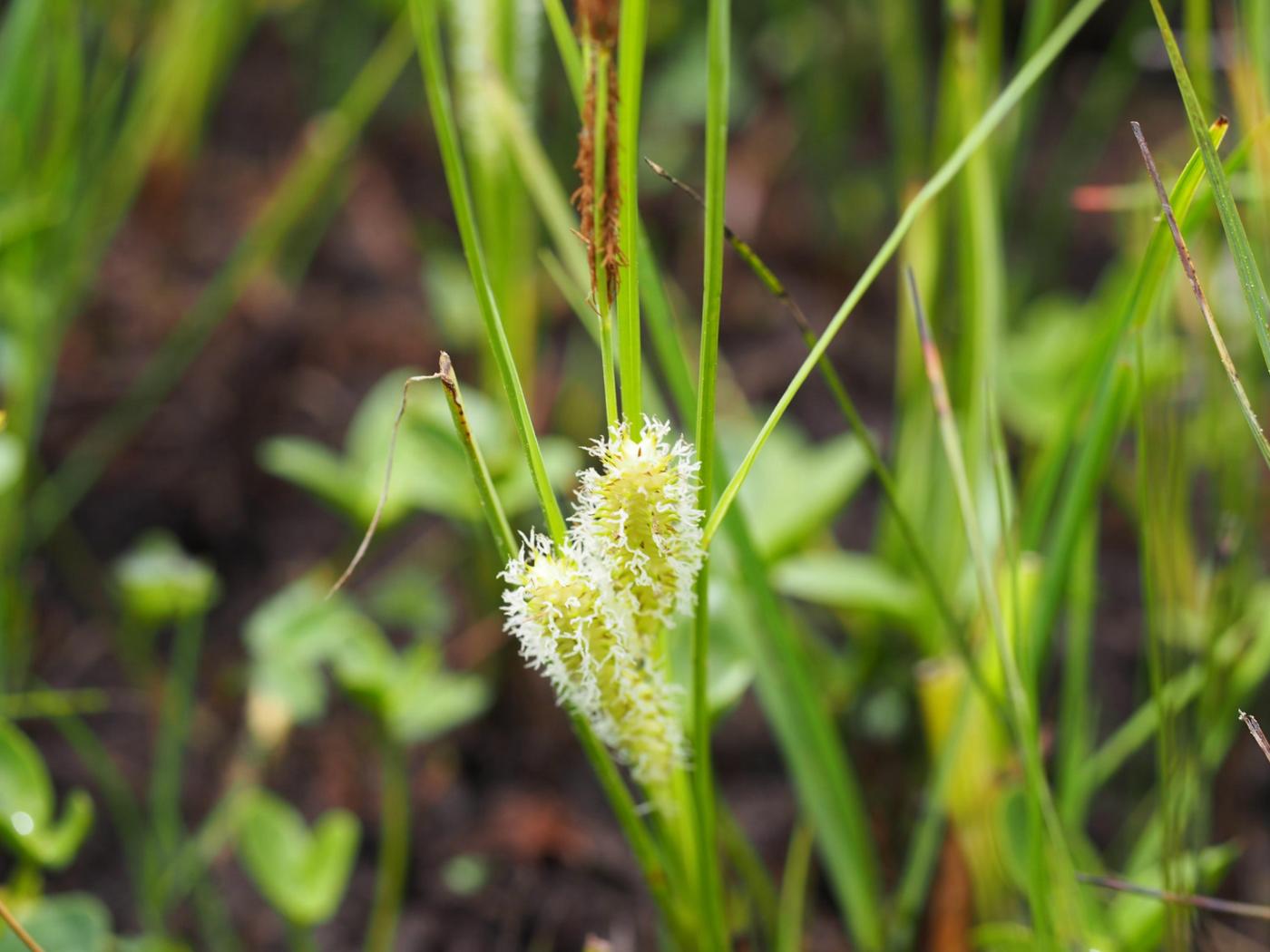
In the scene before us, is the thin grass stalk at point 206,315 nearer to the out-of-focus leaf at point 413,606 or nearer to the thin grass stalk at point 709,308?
the out-of-focus leaf at point 413,606

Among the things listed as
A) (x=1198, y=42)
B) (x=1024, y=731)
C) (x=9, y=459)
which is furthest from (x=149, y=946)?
(x=1198, y=42)

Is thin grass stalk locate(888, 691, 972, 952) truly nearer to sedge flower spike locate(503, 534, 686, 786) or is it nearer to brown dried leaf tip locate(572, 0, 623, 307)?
sedge flower spike locate(503, 534, 686, 786)

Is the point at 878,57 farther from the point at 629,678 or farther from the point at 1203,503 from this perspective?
the point at 629,678

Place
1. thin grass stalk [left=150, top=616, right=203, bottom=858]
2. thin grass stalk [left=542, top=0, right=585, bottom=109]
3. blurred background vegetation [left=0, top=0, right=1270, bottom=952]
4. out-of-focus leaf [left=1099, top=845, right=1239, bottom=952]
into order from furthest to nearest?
1. thin grass stalk [left=150, top=616, right=203, bottom=858]
2. blurred background vegetation [left=0, top=0, right=1270, bottom=952]
3. out-of-focus leaf [left=1099, top=845, right=1239, bottom=952]
4. thin grass stalk [left=542, top=0, right=585, bottom=109]

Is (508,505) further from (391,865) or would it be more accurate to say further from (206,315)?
(206,315)

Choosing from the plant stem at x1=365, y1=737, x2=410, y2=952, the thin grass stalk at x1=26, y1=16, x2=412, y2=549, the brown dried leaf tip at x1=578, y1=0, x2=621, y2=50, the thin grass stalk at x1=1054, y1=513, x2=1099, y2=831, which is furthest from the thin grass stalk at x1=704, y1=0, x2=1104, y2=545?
the thin grass stalk at x1=26, y1=16, x2=412, y2=549

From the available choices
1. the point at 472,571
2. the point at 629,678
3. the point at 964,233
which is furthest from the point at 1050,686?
the point at 629,678
